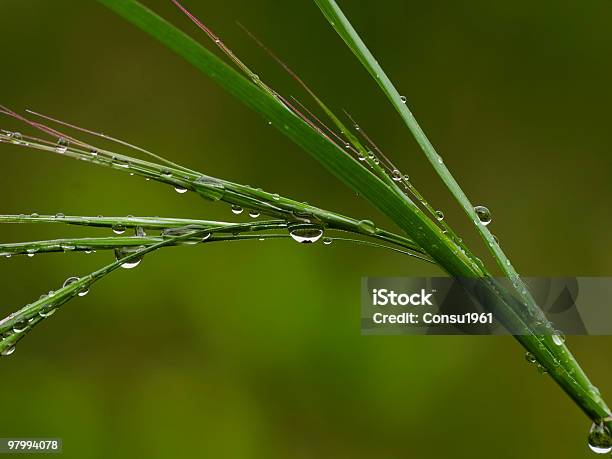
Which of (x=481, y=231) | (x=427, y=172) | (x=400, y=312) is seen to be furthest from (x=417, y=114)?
(x=481, y=231)

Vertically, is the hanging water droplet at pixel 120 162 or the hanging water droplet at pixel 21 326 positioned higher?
the hanging water droplet at pixel 120 162

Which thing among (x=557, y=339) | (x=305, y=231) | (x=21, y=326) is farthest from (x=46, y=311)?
(x=557, y=339)

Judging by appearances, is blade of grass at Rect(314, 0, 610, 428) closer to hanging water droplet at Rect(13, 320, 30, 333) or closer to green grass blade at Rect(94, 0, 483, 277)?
green grass blade at Rect(94, 0, 483, 277)

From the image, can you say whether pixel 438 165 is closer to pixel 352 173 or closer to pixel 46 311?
pixel 352 173

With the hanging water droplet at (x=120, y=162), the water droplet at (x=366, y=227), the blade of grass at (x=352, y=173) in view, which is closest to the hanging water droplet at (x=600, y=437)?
the blade of grass at (x=352, y=173)

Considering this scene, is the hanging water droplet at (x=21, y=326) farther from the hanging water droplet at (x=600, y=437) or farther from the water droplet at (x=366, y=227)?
the hanging water droplet at (x=600, y=437)

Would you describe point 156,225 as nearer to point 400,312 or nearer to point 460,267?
point 460,267

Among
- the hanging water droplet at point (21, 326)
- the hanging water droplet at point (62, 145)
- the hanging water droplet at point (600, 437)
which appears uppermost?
the hanging water droplet at point (62, 145)
